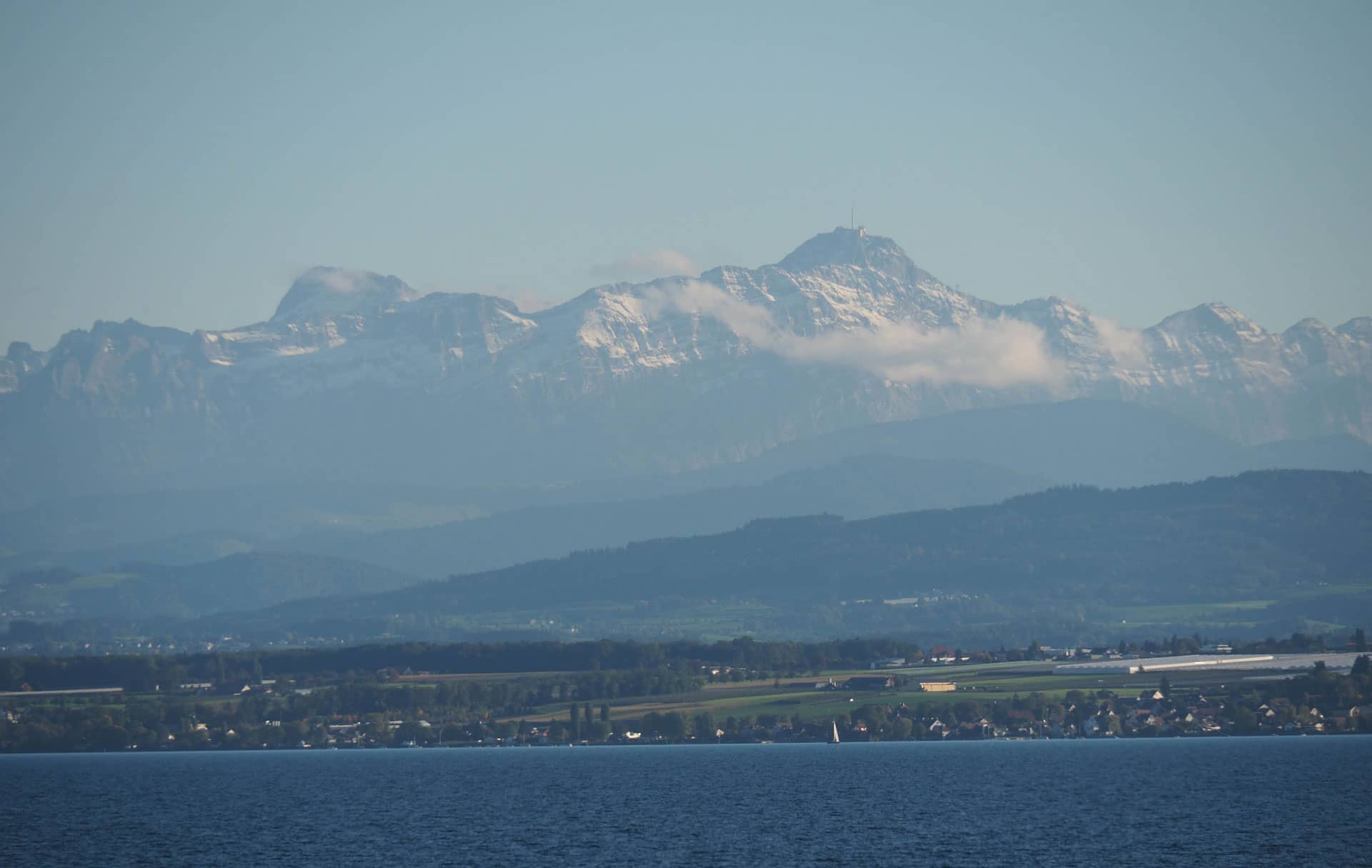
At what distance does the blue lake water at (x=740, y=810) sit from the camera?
104 metres

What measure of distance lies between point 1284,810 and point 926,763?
5164 centimetres

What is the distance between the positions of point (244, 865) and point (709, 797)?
136 ft

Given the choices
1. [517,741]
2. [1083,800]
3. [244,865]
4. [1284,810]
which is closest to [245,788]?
[517,741]

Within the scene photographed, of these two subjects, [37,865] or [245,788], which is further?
[245,788]

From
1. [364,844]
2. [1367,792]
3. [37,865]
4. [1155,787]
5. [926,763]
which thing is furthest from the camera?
[926,763]

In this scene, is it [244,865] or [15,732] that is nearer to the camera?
[244,865]

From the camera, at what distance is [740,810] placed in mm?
126188

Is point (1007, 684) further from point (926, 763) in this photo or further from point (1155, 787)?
point (1155, 787)

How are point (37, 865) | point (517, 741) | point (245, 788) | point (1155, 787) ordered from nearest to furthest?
point (37, 865) → point (1155, 787) → point (245, 788) → point (517, 741)

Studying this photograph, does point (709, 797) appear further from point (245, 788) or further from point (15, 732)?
point (15, 732)

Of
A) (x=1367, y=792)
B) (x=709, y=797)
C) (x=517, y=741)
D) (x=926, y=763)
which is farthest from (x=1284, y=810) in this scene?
(x=517, y=741)

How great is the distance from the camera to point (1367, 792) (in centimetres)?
12031

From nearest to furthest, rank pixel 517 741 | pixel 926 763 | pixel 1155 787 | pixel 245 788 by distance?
pixel 1155 787 → pixel 245 788 → pixel 926 763 → pixel 517 741

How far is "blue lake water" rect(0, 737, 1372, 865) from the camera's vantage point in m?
104
